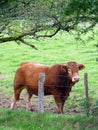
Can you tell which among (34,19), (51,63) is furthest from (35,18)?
(51,63)

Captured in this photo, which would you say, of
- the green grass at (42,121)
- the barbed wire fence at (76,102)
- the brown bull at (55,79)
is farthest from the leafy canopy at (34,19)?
the green grass at (42,121)

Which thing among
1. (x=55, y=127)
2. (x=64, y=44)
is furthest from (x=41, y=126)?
(x=64, y=44)

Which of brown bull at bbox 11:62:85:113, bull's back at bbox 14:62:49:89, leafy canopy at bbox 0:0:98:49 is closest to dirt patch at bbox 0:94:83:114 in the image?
brown bull at bbox 11:62:85:113

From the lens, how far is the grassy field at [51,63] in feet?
38.8

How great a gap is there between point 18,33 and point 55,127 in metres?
3.79

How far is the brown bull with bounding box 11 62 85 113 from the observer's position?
13398 mm

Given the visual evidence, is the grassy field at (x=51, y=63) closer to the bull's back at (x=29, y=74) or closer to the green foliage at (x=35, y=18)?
the green foliage at (x=35, y=18)

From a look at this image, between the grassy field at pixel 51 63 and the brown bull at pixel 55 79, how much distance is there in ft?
1.93

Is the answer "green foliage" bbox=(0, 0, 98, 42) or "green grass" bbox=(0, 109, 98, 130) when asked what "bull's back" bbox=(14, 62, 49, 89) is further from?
"green grass" bbox=(0, 109, 98, 130)

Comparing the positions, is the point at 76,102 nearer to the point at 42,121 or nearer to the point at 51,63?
the point at 42,121

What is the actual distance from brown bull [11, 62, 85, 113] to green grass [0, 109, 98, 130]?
138 centimetres

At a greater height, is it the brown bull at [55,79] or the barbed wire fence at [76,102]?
the brown bull at [55,79]

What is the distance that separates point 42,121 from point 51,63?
12251 millimetres

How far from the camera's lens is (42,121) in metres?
12.1
